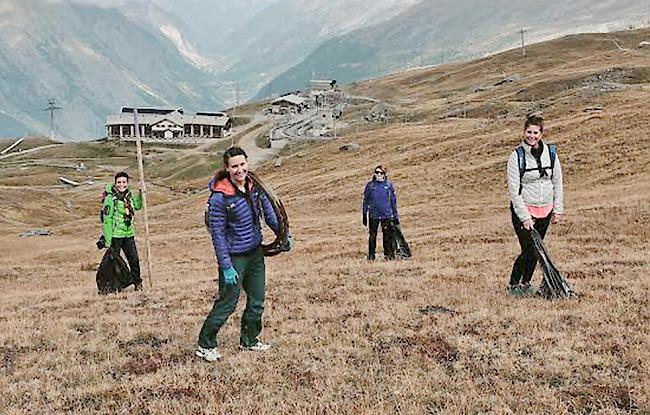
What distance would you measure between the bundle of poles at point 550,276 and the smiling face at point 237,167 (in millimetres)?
6098

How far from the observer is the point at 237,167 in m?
9.31

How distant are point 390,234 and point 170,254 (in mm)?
15791

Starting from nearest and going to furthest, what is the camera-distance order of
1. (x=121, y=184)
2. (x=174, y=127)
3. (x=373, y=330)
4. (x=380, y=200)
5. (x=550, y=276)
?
(x=373, y=330) < (x=550, y=276) < (x=121, y=184) < (x=380, y=200) < (x=174, y=127)

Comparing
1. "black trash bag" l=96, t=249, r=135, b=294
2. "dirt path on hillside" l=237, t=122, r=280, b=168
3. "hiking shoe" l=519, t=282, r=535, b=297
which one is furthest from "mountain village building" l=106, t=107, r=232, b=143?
"hiking shoe" l=519, t=282, r=535, b=297

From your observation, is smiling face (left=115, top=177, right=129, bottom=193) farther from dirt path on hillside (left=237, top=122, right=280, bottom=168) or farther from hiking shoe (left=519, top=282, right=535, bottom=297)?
dirt path on hillside (left=237, top=122, right=280, bottom=168)

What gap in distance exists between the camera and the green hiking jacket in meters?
16.7

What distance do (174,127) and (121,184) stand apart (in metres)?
163

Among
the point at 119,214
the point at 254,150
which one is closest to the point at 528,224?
the point at 119,214

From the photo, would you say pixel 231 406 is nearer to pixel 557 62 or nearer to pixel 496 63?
pixel 557 62

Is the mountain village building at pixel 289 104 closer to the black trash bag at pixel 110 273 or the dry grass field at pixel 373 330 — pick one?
the dry grass field at pixel 373 330

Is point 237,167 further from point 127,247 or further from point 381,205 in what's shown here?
point 381,205

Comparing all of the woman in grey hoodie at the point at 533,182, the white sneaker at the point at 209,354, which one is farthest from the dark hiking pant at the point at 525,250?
the white sneaker at the point at 209,354

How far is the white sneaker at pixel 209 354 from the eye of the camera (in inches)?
400

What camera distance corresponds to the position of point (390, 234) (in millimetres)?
20641
